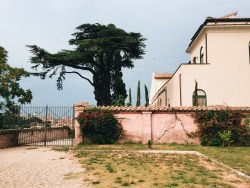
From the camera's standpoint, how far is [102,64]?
96.3 ft

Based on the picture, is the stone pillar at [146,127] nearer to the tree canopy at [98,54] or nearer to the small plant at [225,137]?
the small plant at [225,137]

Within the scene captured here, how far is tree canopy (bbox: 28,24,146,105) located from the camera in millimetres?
24828

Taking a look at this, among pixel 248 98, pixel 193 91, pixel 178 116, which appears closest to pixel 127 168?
pixel 178 116

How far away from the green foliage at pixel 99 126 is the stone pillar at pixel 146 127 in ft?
4.92

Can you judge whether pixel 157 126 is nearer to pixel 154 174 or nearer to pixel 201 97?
pixel 201 97

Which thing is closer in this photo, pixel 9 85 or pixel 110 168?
pixel 110 168

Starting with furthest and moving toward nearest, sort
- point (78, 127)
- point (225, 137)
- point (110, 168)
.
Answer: point (78, 127), point (225, 137), point (110, 168)

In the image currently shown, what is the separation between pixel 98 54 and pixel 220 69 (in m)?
13.0

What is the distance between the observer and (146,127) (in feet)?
52.0

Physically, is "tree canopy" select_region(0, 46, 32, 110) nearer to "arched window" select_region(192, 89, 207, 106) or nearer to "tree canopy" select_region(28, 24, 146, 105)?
"tree canopy" select_region(28, 24, 146, 105)

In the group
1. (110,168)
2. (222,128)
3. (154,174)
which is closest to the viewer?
(154,174)

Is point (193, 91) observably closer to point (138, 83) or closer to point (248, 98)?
point (248, 98)

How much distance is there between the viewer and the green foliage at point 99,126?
1531cm

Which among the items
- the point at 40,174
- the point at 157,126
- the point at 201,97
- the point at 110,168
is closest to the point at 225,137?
the point at 157,126
